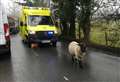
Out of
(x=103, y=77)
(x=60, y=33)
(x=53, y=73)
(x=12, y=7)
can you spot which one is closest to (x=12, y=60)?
(x=53, y=73)

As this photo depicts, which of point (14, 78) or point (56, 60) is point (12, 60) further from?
point (14, 78)

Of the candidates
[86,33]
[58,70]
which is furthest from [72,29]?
[58,70]

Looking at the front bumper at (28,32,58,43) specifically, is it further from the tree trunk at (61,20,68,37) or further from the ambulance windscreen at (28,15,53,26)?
the tree trunk at (61,20,68,37)

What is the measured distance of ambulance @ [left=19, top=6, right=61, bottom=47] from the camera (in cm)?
2425

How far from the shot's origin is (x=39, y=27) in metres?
24.6

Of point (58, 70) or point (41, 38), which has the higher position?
point (41, 38)

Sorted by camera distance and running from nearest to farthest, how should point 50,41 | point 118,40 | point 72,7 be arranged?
1. point 118,40
2. point 50,41
3. point 72,7

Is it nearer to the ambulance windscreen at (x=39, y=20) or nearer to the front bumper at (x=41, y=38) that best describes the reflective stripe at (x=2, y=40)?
the front bumper at (x=41, y=38)

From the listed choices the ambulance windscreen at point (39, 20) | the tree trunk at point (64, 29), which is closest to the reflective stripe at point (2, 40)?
the ambulance windscreen at point (39, 20)

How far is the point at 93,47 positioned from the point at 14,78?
11.5 metres

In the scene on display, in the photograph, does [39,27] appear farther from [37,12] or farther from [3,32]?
[3,32]

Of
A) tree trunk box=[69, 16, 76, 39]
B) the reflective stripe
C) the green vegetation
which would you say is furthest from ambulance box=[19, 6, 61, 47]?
the reflective stripe

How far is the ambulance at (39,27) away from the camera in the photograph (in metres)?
24.2

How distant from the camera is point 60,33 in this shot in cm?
3625
